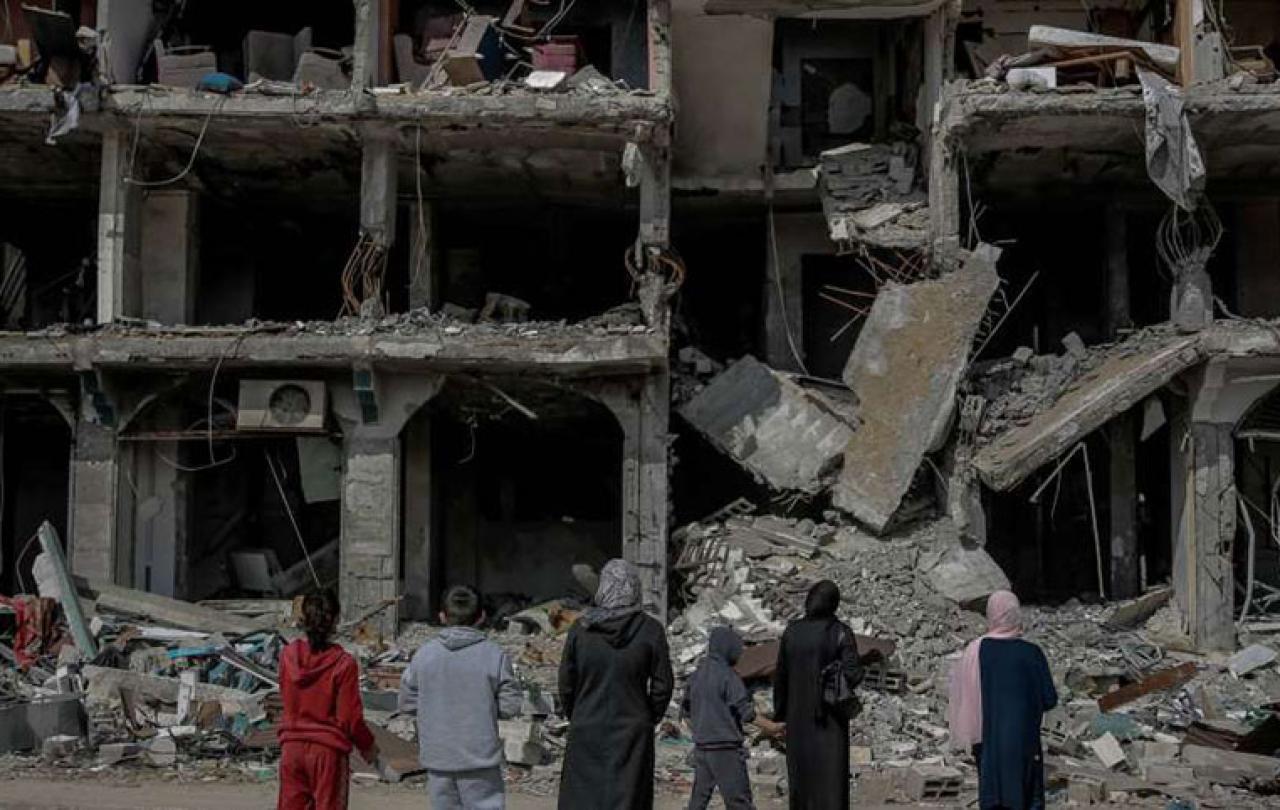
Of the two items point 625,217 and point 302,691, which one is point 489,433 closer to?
point 625,217

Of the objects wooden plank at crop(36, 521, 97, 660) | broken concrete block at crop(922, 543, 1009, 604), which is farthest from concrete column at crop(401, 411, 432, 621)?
broken concrete block at crop(922, 543, 1009, 604)

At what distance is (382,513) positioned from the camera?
18.6m

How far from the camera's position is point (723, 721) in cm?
867

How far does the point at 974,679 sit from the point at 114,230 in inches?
594

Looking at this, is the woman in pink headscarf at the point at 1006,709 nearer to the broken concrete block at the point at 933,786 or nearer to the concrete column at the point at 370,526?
the broken concrete block at the point at 933,786

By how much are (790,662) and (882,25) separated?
52.2 feet

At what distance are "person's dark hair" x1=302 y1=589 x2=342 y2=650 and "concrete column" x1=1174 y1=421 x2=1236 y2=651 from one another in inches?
546

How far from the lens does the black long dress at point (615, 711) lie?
22.1 ft

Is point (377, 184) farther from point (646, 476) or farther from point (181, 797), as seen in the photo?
point (181, 797)

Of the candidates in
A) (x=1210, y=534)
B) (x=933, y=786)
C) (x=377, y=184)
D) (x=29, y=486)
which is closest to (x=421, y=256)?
(x=377, y=184)

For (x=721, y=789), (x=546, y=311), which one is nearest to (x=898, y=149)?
(x=546, y=311)

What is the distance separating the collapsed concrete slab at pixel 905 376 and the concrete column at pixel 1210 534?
3027 mm

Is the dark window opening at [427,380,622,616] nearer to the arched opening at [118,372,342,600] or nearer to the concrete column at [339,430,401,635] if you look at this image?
the arched opening at [118,372,342,600]

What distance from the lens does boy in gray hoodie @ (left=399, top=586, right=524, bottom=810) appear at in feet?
22.0
